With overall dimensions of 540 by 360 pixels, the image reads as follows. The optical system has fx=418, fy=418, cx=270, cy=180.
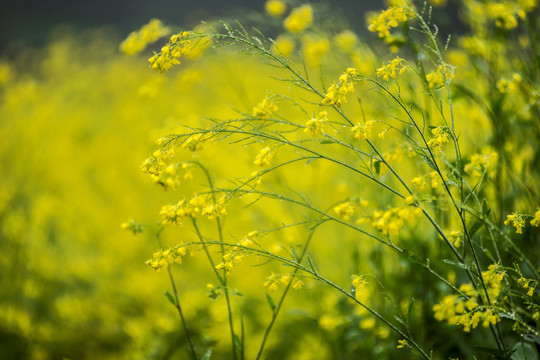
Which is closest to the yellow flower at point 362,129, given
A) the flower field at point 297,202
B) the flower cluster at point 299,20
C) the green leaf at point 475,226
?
the flower field at point 297,202

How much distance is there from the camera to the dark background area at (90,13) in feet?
22.7

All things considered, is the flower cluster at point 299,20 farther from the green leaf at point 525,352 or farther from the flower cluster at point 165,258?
the green leaf at point 525,352

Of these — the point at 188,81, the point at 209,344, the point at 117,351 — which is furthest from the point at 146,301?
the point at 188,81

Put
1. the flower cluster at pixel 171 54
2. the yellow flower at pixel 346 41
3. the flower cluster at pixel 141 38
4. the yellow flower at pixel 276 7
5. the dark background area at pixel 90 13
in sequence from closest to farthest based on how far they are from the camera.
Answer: the flower cluster at pixel 171 54 < the flower cluster at pixel 141 38 < the yellow flower at pixel 346 41 < the yellow flower at pixel 276 7 < the dark background area at pixel 90 13

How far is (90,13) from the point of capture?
26.8 feet

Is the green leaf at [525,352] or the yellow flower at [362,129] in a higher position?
the yellow flower at [362,129]

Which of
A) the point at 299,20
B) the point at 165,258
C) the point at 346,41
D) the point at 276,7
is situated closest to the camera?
the point at 165,258

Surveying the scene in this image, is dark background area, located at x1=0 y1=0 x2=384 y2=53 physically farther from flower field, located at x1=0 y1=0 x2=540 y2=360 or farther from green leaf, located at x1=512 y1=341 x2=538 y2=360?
green leaf, located at x1=512 y1=341 x2=538 y2=360

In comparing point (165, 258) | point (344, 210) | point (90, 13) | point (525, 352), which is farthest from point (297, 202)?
point (90, 13)

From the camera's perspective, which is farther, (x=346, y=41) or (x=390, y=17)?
(x=346, y=41)

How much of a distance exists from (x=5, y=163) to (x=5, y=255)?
1.12 m

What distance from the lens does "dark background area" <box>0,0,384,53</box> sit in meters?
6.93

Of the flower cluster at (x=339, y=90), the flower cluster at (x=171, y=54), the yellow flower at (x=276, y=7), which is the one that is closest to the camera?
the flower cluster at (x=339, y=90)

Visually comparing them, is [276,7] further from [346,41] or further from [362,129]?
[362,129]
